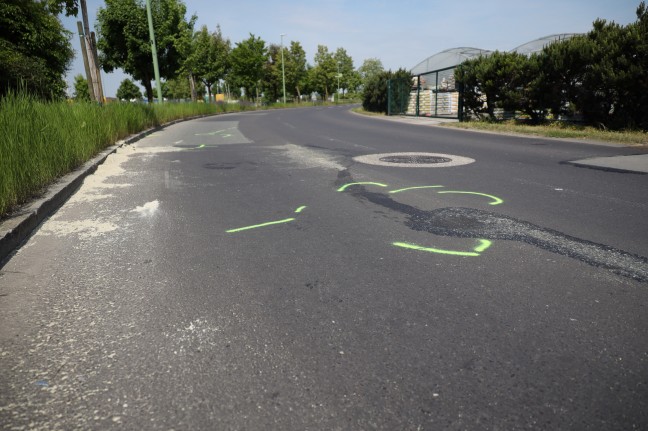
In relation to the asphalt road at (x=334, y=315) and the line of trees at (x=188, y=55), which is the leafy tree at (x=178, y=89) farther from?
the asphalt road at (x=334, y=315)

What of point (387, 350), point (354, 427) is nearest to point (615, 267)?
point (387, 350)

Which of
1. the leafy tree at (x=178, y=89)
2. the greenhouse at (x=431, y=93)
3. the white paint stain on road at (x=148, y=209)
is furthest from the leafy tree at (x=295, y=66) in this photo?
the white paint stain on road at (x=148, y=209)

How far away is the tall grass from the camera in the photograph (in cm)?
492

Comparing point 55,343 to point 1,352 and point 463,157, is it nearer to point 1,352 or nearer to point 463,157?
point 1,352

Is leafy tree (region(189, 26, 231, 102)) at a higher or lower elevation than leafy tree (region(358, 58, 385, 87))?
lower

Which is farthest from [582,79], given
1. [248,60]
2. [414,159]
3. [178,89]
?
[178,89]

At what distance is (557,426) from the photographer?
66.4 inches

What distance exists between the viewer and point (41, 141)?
6.18m

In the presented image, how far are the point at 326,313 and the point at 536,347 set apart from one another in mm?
1171

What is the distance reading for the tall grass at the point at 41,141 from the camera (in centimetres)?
492

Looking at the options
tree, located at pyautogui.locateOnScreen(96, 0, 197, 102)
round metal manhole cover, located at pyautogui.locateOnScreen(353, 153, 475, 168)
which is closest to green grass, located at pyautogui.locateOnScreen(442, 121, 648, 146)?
round metal manhole cover, located at pyautogui.locateOnScreen(353, 153, 475, 168)

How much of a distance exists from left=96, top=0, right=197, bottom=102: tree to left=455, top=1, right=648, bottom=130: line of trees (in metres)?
23.4

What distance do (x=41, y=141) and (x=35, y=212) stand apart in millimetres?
2076

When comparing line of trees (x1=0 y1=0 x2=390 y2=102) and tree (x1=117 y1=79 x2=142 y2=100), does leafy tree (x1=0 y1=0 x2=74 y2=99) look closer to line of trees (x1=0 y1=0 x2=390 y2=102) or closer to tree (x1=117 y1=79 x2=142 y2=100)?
line of trees (x1=0 y1=0 x2=390 y2=102)
